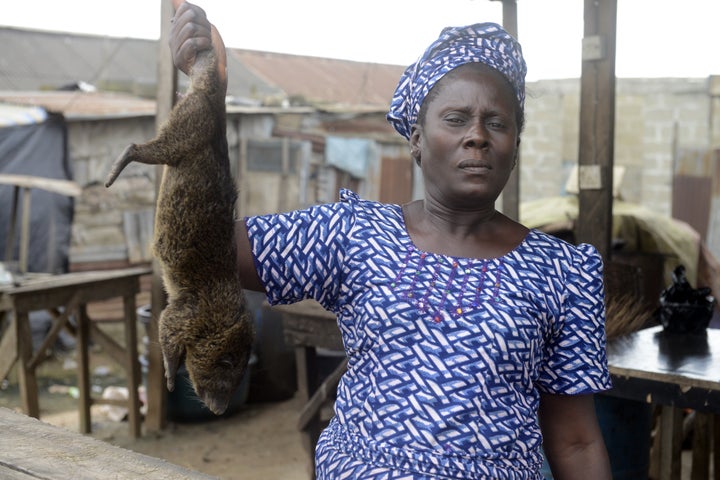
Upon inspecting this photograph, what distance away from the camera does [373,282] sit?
162 cm

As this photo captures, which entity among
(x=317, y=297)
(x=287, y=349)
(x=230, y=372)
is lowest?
(x=287, y=349)

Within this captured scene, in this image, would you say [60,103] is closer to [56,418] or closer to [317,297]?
[56,418]

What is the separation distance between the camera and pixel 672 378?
2.98 m

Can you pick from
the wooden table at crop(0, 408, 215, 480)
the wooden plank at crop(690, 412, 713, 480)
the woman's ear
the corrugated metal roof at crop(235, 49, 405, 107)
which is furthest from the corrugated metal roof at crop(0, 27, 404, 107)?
the woman's ear

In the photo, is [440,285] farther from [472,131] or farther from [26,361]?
[26,361]

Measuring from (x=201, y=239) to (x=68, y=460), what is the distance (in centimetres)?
71

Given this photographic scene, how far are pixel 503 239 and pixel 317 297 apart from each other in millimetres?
436

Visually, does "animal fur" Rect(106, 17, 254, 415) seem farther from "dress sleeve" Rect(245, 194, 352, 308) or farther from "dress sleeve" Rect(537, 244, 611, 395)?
"dress sleeve" Rect(537, 244, 611, 395)

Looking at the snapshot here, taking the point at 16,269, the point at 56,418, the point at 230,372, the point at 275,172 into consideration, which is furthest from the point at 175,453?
the point at 275,172

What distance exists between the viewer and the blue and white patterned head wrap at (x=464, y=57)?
167cm

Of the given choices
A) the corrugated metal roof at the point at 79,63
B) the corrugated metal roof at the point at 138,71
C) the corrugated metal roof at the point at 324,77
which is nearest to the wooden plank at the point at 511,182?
Result: the corrugated metal roof at the point at 138,71

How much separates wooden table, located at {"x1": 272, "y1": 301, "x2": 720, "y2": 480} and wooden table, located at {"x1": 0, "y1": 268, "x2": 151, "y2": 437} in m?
1.95

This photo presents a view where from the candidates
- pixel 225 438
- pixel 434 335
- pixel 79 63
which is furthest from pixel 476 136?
pixel 79 63

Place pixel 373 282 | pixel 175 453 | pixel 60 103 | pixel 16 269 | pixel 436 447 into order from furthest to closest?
pixel 60 103 < pixel 16 269 < pixel 175 453 < pixel 373 282 < pixel 436 447
